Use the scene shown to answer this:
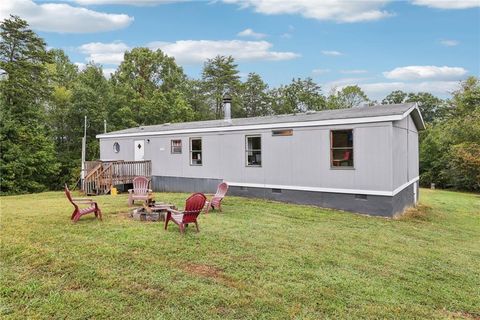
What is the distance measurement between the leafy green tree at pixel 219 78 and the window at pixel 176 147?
20.3m

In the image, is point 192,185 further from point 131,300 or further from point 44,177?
point 44,177

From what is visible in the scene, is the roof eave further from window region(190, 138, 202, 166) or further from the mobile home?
window region(190, 138, 202, 166)

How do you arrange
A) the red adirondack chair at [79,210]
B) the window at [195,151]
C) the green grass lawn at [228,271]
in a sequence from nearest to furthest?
the green grass lawn at [228,271]
the red adirondack chair at [79,210]
the window at [195,151]

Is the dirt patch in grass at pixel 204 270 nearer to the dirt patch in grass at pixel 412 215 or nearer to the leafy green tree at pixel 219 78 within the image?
the dirt patch in grass at pixel 412 215

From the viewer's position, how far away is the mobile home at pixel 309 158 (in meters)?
9.12

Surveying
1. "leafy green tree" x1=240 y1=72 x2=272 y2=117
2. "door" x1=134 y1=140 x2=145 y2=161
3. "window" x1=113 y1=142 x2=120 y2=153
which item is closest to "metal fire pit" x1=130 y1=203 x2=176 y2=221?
"door" x1=134 y1=140 x2=145 y2=161

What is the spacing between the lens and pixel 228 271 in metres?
4.48

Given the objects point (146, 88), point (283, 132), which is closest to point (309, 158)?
point (283, 132)

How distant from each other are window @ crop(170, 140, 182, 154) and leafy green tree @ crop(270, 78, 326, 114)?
22.6 meters

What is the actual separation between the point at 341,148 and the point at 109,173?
8817 millimetres

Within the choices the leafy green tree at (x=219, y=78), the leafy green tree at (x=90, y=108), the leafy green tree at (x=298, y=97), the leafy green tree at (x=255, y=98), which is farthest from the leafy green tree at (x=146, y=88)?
the leafy green tree at (x=298, y=97)

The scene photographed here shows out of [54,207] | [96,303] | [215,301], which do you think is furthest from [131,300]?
[54,207]

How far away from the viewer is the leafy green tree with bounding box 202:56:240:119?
112 ft

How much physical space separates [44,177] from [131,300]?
67.0 ft
